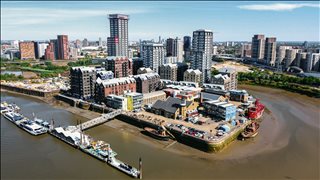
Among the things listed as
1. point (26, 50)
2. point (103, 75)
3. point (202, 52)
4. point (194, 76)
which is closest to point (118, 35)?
point (202, 52)

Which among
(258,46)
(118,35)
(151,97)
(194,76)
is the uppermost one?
(118,35)

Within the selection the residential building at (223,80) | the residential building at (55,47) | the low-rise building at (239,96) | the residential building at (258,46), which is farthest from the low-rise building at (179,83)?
the residential building at (55,47)

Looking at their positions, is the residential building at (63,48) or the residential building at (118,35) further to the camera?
the residential building at (63,48)

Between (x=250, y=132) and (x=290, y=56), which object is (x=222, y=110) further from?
(x=290, y=56)

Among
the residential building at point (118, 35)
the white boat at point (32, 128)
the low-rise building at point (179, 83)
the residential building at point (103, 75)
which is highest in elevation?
the residential building at point (118, 35)

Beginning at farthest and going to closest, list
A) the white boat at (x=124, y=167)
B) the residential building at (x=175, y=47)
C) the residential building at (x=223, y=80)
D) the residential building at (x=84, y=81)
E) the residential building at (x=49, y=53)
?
the residential building at (x=49, y=53) → the residential building at (x=175, y=47) → the residential building at (x=223, y=80) → the residential building at (x=84, y=81) → the white boat at (x=124, y=167)

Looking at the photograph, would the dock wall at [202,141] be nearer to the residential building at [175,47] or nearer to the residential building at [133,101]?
the residential building at [133,101]
